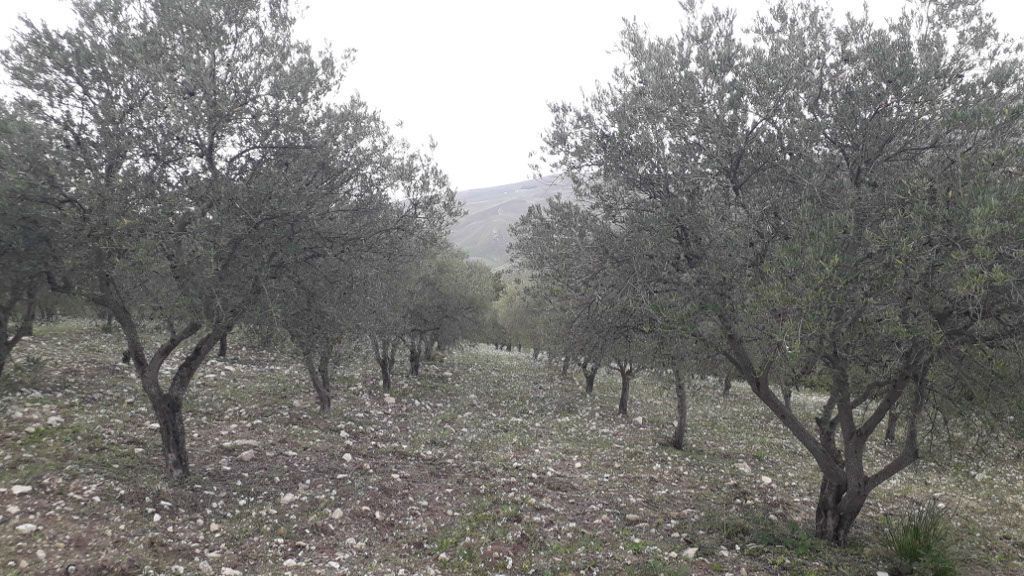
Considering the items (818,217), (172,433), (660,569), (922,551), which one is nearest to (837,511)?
(922,551)

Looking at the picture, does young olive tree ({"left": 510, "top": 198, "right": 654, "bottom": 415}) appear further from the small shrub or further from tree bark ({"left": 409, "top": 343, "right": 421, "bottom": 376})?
tree bark ({"left": 409, "top": 343, "right": 421, "bottom": 376})

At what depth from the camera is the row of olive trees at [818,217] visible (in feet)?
28.2

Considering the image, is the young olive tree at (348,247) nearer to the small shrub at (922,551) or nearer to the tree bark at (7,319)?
the tree bark at (7,319)

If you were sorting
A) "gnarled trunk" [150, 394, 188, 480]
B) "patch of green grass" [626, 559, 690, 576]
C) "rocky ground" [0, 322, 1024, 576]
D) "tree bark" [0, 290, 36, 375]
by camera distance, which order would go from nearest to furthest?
1. "patch of green grass" [626, 559, 690, 576]
2. "rocky ground" [0, 322, 1024, 576]
3. "gnarled trunk" [150, 394, 188, 480]
4. "tree bark" [0, 290, 36, 375]

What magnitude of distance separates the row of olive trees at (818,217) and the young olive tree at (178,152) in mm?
6779

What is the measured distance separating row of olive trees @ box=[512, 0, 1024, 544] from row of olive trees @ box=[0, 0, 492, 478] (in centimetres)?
607

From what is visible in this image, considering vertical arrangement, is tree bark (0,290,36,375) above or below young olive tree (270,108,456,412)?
below

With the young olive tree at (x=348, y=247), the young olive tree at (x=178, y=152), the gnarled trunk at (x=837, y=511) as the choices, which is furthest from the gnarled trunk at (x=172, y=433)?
the gnarled trunk at (x=837, y=511)

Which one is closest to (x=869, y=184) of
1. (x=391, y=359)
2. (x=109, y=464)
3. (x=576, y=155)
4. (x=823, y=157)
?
(x=823, y=157)

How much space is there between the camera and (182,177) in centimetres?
1241

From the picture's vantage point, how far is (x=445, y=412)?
2719 cm

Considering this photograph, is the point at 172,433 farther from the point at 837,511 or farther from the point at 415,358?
the point at 415,358

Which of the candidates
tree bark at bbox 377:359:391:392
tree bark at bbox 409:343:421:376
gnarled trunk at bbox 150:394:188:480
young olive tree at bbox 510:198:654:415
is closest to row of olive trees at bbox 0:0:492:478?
gnarled trunk at bbox 150:394:188:480

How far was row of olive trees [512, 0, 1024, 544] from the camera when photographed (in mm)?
8594
